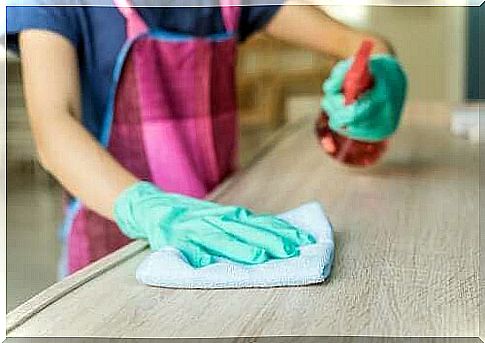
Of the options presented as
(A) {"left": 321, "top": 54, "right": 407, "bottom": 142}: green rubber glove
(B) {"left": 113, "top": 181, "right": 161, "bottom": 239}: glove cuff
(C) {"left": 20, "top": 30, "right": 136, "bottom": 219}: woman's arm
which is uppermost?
(C) {"left": 20, "top": 30, "right": 136, "bottom": 219}: woman's arm

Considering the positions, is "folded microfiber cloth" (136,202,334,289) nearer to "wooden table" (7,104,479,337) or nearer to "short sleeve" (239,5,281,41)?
"wooden table" (7,104,479,337)

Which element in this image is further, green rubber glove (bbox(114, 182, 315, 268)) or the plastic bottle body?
the plastic bottle body

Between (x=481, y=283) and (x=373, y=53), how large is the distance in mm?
287

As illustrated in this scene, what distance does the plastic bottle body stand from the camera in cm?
68

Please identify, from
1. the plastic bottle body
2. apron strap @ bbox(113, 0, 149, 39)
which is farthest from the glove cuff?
the plastic bottle body

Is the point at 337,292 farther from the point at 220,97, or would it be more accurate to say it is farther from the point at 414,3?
the point at 220,97

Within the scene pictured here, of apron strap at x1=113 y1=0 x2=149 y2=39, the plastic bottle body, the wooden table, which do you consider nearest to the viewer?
the wooden table

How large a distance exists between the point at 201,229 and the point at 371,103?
22cm

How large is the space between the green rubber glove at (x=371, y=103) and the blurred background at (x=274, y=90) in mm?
37

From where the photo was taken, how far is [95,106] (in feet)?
2.04

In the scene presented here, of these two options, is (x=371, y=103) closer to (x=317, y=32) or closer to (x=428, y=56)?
(x=317, y=32)

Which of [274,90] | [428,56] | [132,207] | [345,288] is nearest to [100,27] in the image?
[132,207]

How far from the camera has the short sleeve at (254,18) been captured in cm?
60

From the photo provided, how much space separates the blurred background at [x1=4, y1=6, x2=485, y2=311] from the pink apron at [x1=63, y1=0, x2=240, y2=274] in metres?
0.03
